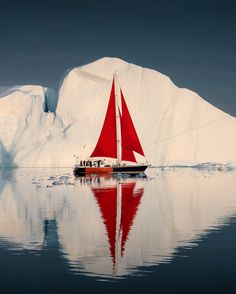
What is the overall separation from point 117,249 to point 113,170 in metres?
44.0

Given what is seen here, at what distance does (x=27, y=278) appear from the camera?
10219 millimetres

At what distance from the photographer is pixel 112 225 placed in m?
16.9

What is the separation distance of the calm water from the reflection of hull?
3290 cm

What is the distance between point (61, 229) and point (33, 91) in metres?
88.5

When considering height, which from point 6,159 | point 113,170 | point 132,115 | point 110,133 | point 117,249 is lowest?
point 117,249

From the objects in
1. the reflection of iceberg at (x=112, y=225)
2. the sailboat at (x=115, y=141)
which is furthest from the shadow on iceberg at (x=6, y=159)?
the reflection of iceberg at (x=112, y=225)

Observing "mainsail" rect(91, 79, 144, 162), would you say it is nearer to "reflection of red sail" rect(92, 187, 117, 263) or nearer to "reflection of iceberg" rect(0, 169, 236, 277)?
"reflection of iceberg" rect(0, 169, 236, 277)

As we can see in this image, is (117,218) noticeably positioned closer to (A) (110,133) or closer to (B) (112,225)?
(B) (112,225)

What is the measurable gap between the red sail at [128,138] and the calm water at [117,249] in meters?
35.0

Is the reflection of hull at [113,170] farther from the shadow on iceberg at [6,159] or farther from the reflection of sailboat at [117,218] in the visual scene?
the shadow on iceberg at [6,159]

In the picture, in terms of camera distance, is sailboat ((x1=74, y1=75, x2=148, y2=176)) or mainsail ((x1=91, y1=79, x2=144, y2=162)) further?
mainsail ((x1=91, y1=79, x2=144, y2=162))

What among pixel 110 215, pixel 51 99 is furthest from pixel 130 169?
pixel 51 99

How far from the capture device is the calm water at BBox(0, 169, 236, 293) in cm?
984

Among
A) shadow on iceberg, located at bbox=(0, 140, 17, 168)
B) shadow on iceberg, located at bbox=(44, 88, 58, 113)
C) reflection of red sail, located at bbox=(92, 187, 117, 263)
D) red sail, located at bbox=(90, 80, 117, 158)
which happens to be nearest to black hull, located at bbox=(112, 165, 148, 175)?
red sail, located at bbox=(90, 80, 117, 158)
